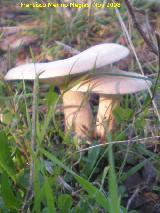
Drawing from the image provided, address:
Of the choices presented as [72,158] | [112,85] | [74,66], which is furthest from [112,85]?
[72,158]

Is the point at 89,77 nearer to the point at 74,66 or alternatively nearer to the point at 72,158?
the point at 74,66

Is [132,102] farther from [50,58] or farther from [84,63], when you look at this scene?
[50,58]

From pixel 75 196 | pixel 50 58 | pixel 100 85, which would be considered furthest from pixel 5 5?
pixel 75 196

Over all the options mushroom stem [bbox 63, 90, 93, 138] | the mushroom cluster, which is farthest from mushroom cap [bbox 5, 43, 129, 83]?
mushroom stem [bbox 63, 90, 93, 138]

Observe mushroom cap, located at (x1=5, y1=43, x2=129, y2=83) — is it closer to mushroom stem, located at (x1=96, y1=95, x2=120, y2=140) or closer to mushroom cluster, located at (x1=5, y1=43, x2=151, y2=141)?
mushroom cluster, located at (x1=5, y1=43, x2=151, y2=141)

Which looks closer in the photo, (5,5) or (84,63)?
(84,63)

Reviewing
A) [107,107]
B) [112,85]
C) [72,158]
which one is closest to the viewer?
[72,158]

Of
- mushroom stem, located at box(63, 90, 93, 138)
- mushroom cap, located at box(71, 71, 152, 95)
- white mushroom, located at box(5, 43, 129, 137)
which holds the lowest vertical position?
mushroom stem, located at box(63, 90, 93, 138)
